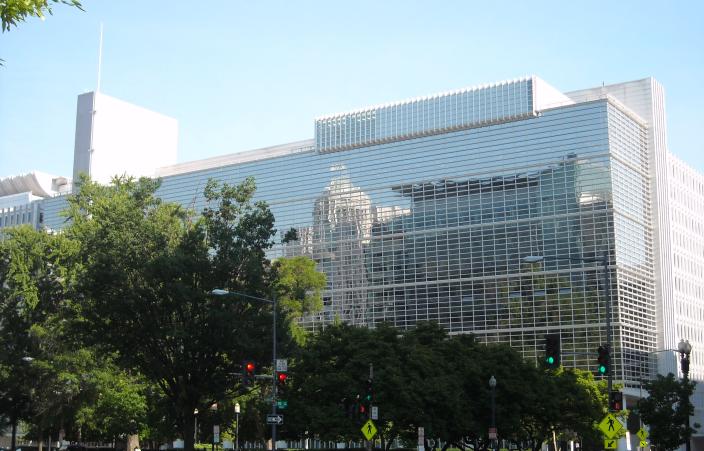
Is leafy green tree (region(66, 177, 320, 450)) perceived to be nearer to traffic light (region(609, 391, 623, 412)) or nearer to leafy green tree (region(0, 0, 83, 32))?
traffic light (region(609, 391, 623, 412))

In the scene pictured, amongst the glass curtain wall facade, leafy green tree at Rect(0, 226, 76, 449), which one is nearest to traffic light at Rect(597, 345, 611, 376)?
leafy green tree at Rect(0, 226, 76, 449)

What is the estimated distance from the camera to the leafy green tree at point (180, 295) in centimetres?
5122

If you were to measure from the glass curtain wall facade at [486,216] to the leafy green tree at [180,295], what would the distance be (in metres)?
53.1

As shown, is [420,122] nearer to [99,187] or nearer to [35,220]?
[99,187]

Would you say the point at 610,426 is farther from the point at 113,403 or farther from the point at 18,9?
the point at 113,403

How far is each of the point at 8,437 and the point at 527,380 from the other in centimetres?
9614

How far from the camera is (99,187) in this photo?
211 ft

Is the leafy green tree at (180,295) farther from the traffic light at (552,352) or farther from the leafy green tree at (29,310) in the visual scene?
the traffic light at (552,352)

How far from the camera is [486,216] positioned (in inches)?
4326

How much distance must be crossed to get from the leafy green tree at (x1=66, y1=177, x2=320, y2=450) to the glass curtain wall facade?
53.1m

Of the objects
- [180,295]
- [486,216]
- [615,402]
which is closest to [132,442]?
[180,295]

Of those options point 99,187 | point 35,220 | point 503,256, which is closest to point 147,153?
point 35,220

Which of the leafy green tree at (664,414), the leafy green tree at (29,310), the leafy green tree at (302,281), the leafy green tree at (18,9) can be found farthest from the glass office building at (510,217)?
the leafy green tree at (18,9)

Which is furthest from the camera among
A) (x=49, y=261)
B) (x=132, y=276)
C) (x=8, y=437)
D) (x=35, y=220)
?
(x=35, y=220)
